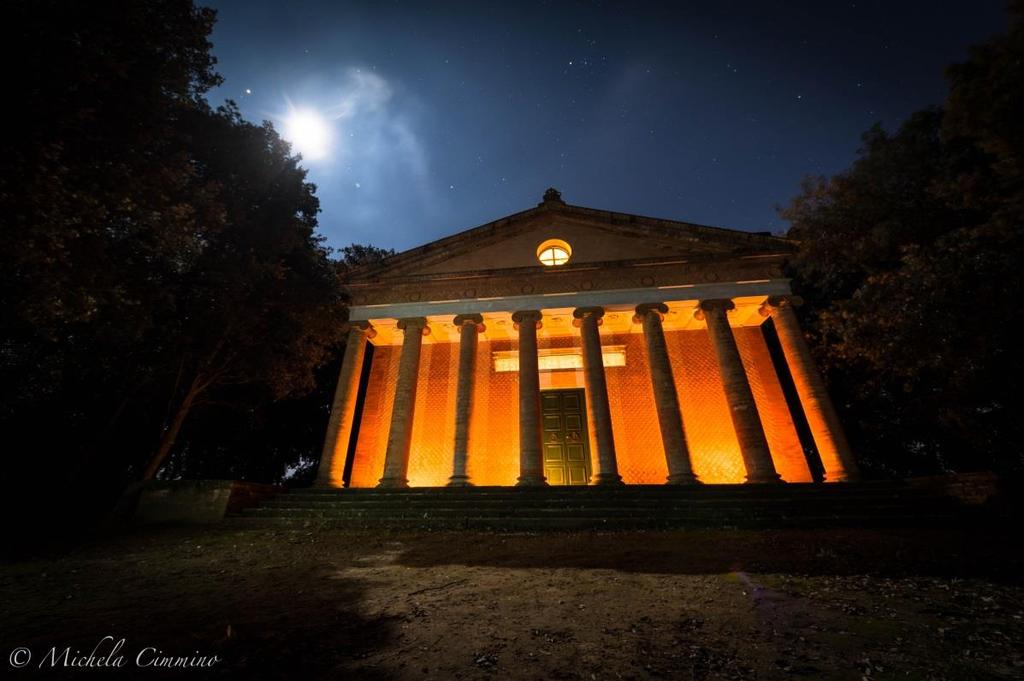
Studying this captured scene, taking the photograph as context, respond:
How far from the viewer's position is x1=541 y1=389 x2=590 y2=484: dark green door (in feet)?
48.7

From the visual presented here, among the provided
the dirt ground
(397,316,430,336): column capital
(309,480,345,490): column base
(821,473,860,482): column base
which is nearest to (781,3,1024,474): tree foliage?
(821,473,860,482): column base

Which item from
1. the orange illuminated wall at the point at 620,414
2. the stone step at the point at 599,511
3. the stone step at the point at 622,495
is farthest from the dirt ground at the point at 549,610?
the orange illuminated wall at the point at 620,414

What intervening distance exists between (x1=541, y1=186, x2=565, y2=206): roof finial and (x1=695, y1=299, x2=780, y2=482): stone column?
6.54 metres

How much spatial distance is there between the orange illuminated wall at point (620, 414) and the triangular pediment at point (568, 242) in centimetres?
310

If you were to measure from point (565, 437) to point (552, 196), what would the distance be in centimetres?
912

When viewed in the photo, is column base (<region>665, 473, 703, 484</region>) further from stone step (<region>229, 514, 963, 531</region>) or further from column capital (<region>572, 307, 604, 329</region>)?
column capital (<region>572, 307, 604, 329</region>)

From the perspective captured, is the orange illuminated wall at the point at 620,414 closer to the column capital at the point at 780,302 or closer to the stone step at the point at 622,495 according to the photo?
the column capital at the point at 780,302

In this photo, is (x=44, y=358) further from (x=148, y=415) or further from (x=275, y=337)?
(x=275, y=337)

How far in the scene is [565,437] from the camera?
50.6 ft

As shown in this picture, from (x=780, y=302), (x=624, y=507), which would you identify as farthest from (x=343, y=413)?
(x=780, y=302)

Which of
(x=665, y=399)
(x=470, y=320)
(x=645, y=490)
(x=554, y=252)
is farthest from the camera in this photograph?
(x=554, y=252)

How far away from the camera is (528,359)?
13703mm

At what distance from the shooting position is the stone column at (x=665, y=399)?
11586 mm

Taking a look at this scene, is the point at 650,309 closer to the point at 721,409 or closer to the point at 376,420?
the point at 721,409
